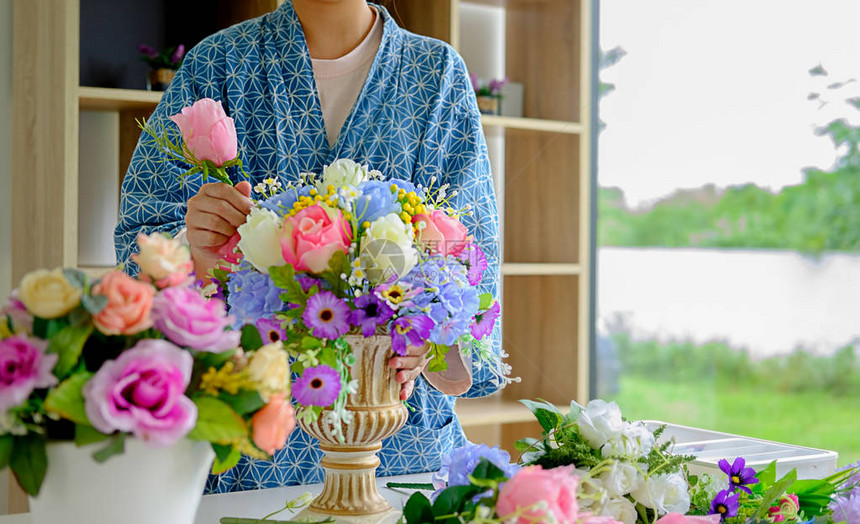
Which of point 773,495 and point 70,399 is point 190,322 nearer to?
point 70,399

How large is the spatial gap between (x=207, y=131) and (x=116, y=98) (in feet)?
4.37

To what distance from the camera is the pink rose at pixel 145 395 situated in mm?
493

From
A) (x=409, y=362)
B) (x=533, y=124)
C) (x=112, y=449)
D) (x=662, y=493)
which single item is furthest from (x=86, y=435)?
(x=533, y=124)

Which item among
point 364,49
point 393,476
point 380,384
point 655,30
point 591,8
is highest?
point 655,30

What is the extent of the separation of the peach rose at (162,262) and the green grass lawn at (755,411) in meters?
3.97

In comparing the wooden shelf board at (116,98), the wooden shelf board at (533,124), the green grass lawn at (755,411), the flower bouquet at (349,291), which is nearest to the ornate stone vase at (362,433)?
the flower bouquet at (349,291)

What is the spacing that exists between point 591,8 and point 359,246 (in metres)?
2.10

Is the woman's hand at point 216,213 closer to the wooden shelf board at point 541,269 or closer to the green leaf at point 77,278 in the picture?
the green leaf at point 77,278

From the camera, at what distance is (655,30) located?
4113 millimetres

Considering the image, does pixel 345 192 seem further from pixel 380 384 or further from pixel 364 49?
pixel 364 49

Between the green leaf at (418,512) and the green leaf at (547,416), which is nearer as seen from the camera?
the green leaf at (418,512)

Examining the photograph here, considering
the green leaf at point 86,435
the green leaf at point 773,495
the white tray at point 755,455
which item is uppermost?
the green leaf at point 86,435

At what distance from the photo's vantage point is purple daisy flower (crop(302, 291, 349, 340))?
71 cm

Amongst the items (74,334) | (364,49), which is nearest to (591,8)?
(364,49)
